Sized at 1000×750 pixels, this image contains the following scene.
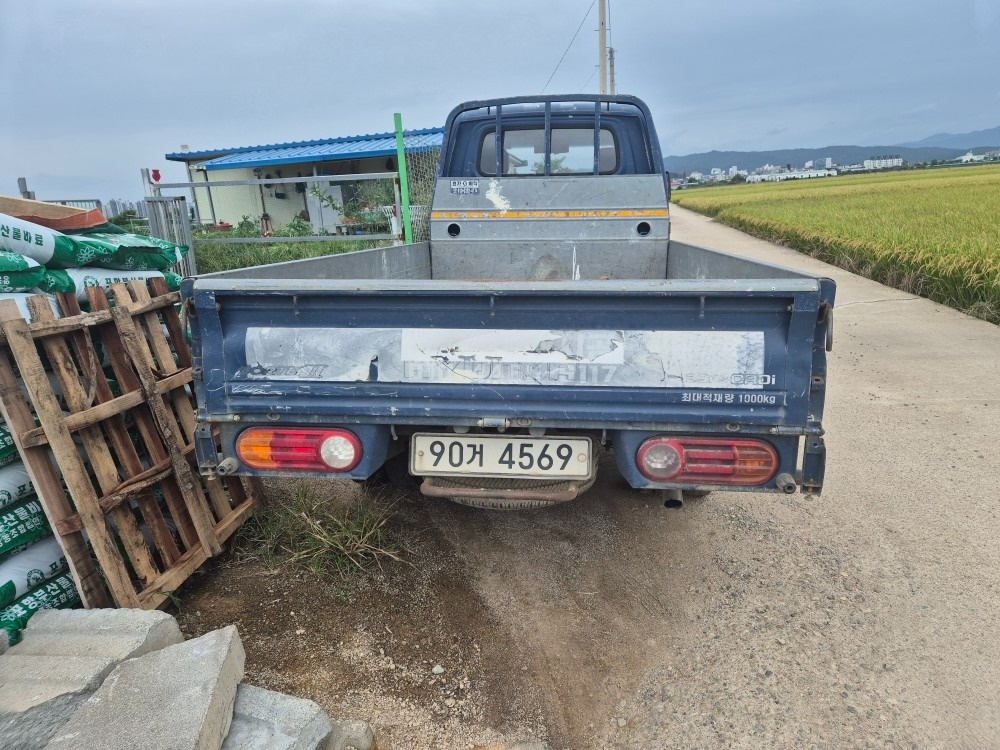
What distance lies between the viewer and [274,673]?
2.35 m

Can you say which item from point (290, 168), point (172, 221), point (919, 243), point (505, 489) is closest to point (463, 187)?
point (505, 489)

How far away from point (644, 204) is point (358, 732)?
3769mm

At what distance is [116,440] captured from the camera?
8.64 feet

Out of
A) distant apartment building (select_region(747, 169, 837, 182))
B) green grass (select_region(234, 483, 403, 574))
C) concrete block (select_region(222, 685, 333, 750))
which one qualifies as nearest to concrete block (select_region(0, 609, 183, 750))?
concrete block (select_region(222, 685, 333, 750))

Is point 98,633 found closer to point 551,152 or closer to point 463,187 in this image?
point 463,187

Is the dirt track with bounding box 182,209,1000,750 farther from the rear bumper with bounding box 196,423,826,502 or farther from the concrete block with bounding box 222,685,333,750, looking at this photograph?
the rear bumper with bounding box 196,423,826,502

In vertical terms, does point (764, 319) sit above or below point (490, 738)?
above

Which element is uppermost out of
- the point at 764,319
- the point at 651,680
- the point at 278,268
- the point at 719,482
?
the point at 278,268

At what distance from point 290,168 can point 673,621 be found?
818 inches

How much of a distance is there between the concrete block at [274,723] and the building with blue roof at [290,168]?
1679 centimetres

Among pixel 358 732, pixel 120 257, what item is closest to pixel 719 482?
pixel 358 732

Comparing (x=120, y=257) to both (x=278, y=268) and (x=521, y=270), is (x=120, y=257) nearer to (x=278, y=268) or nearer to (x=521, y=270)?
(x=278, y=268)

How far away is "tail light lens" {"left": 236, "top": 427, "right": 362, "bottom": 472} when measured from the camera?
235 cm

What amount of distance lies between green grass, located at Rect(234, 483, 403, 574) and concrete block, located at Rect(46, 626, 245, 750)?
0.98 meters
